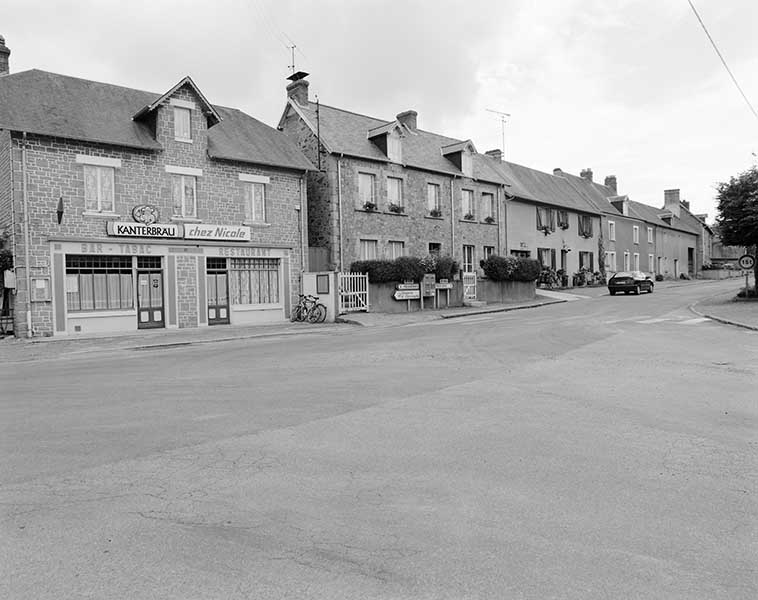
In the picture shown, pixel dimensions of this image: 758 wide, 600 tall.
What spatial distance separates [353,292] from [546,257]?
19.2 metres

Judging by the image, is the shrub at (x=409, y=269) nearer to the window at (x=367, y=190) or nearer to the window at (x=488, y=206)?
the window at (x=367, y=190)

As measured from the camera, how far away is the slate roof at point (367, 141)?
27.3 m

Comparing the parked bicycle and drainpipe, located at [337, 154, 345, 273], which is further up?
drainpipe, located at [337, 154, 345, 273]

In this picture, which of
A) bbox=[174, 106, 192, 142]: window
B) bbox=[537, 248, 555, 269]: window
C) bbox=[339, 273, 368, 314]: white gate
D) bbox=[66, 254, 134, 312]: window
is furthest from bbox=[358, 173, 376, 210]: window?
bbox=[537, 248, 555, 269]: window

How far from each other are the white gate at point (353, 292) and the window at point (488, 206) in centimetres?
1166

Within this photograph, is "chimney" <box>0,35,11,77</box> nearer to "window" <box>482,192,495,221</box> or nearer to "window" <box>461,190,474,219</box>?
"window" <box>461,190,474,219</box>

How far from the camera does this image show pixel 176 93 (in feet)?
69.3

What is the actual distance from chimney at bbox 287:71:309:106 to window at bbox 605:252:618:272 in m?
27.8

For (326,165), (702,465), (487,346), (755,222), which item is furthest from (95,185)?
(755,222)

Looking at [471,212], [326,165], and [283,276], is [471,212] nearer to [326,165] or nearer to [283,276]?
[326,165]

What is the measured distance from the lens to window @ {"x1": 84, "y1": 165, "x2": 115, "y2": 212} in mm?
19344

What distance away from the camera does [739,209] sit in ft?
76.8

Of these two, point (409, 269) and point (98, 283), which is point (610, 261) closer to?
point (409, 269)

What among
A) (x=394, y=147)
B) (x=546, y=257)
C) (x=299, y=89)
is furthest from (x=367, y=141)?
(x=546, y=257)
